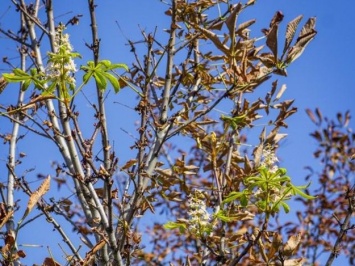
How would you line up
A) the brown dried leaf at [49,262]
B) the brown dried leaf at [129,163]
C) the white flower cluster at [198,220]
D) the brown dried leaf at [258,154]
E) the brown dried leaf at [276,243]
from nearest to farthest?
the brown dried leaf at [49,262] < the brown dried leaf at [276,243] < the white flower cluster at [198,220] < the brown dried leaf at [129,163] < the brown dried leaf at [258,154]

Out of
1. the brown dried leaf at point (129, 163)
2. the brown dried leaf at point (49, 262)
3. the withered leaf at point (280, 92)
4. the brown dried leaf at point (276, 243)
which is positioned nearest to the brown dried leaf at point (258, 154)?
the withered leaf at point (280, 92)

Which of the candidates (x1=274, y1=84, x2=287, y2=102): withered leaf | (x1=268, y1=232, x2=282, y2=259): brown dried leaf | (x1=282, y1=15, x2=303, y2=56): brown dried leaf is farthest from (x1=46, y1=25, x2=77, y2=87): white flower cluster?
(x1=274, y1=84, x2=287, y2=102): withered leaf

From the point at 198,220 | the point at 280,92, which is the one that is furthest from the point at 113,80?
the point at 280,92

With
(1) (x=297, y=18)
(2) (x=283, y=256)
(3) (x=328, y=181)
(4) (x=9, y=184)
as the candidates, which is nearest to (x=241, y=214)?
(2) (x=283, y=256)

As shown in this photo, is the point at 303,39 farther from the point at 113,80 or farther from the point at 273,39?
the point at 113,80

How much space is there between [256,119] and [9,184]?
1.46 meters

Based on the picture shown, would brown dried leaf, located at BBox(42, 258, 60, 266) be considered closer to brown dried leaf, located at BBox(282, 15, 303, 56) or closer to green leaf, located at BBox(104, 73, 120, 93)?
green leaf, located at BBox(104, 73, 120, 93)

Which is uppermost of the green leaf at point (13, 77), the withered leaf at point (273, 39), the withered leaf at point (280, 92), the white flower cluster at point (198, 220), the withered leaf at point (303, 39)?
the withered leaf at point (280, 92)

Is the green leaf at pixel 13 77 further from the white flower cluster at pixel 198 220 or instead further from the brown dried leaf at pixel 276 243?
the brown dried leaf at pixel 276 243

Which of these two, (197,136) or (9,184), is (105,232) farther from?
(9,184)

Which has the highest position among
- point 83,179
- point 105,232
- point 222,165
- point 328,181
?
point 328,181

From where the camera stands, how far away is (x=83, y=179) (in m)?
1.85

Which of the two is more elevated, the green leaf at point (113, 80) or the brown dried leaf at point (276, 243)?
the green leaf at point (113, 80)

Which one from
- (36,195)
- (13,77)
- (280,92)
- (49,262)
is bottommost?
(49,262)
